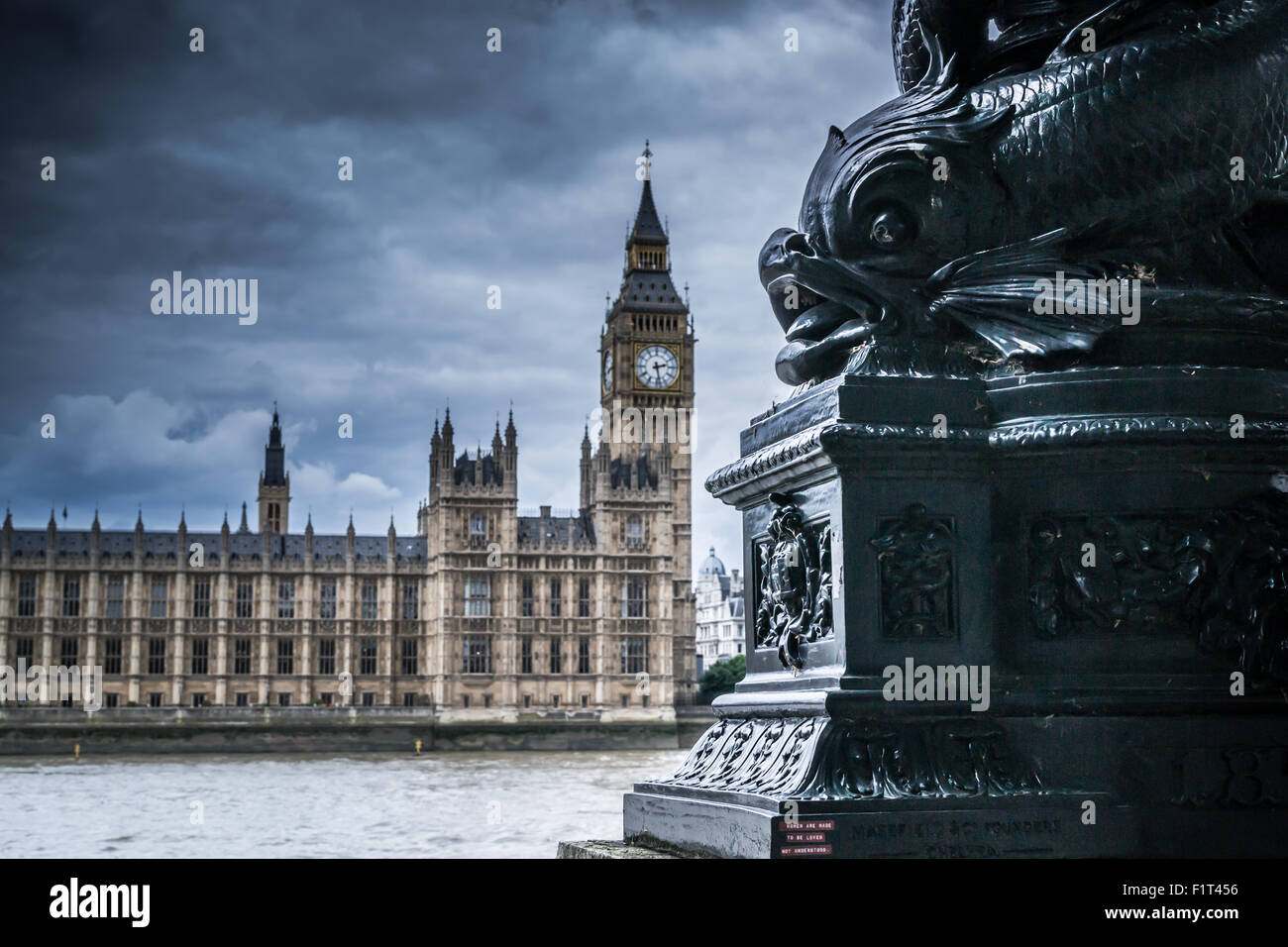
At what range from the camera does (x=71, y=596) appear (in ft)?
179

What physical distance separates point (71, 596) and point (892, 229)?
185 ft

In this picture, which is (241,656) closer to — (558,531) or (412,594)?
(412,594)

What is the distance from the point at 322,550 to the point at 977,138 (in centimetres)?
5594

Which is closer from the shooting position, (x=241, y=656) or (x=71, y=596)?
(x=71, y=596)

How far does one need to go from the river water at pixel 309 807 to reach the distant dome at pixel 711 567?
60.8 meters

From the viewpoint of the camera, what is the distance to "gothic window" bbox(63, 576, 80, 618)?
5431 cm

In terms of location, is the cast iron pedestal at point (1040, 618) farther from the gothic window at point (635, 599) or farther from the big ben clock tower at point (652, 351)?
the big ben clock tower at point (652, 351)

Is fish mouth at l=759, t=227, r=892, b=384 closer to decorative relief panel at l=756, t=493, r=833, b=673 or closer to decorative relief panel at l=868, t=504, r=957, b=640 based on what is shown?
decorative relief panel at l=756, t=493, r=833, b=673

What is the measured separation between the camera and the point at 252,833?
1666 centimetres

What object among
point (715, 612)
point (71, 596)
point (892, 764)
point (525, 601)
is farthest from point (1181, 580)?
point (715, 612)
